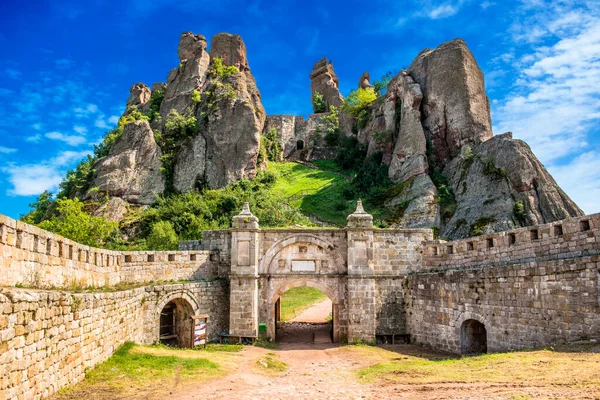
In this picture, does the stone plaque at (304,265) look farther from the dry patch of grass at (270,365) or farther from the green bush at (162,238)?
the green bush at (162,238)

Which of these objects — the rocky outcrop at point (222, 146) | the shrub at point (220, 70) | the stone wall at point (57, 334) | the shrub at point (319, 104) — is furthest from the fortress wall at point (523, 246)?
the shrub at point (319, 104)

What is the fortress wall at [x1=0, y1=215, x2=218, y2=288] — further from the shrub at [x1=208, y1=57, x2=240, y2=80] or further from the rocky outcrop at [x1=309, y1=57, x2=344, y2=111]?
the rocky outcrop at [x1=309, y1=57, x2=344, y2=111]

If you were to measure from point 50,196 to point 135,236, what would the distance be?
12.4m

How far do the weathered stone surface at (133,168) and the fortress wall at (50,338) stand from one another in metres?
29.1

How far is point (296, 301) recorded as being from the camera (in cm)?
3188

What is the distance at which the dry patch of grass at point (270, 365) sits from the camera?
14.6 metres

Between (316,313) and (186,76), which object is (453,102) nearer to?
(316,313)

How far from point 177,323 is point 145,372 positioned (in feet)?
26.9

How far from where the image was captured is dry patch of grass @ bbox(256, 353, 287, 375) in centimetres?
1465

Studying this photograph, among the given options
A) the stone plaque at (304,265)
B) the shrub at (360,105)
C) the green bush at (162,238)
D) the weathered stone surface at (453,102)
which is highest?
the shrub at (360,105)

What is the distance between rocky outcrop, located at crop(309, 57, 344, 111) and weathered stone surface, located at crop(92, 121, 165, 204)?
30.4m

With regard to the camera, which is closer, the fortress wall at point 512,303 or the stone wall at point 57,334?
the stone wall at point 57,334

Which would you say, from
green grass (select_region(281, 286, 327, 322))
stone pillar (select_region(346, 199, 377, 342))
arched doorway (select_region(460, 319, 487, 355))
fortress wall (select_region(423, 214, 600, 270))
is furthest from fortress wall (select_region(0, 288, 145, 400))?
green grass (select_region(281, 286, 327, 322))

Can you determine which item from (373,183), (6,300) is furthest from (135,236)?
(6,300)
